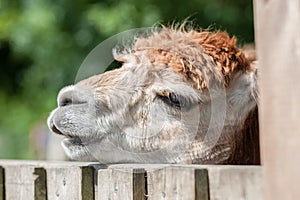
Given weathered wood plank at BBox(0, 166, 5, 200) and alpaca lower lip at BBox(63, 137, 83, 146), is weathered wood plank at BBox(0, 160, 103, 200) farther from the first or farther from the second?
alpaca lower lip at BBox(63, 137, 83, 146)

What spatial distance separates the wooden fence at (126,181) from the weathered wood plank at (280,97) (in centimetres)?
19

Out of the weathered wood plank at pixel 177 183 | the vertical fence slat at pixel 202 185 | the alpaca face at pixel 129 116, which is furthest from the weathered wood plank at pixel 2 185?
the vertical fence slat at pixel 202 185

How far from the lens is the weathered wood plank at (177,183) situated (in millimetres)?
2119

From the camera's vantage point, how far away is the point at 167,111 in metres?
3.49

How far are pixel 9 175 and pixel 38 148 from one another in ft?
19.1

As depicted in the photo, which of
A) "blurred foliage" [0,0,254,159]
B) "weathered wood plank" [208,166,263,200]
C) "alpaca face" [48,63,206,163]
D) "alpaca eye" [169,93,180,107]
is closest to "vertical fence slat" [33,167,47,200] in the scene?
"alpaca face" [48,63,206,163]

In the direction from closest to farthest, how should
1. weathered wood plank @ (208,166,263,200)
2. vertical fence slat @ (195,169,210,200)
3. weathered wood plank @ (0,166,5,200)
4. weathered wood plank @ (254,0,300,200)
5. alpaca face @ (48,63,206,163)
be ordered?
1. weathered wood plank @ (254,0,300,200)
2. weathered wood plank @ (208,166,263,200)
3. vertical fence slat @ (195,169,210,200)
4. weathered wood plank @ (0,166,5,200)
5. alpaca face @ (48,63,206,163)

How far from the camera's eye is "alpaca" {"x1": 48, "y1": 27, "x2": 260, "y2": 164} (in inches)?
132

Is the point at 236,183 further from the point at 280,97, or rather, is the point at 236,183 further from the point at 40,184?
the point at 40,184

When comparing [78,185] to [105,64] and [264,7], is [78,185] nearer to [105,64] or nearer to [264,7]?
[264,7]

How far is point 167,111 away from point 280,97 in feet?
5.77

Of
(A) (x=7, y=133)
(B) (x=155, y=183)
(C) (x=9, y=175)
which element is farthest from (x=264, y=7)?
(A) (x=7, y=133)

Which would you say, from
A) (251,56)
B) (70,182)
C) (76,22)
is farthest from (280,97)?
(76,22)

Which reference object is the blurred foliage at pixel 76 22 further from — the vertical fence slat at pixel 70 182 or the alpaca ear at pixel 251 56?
the vertical fence slat at pixel 70 182
